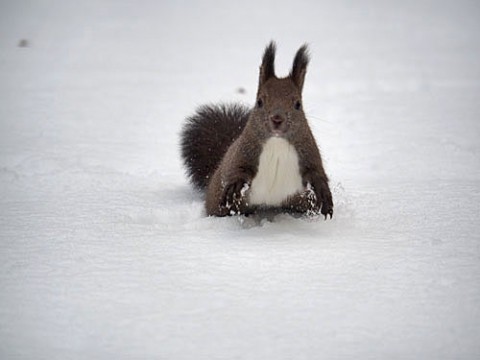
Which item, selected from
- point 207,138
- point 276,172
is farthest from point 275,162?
point 207,138

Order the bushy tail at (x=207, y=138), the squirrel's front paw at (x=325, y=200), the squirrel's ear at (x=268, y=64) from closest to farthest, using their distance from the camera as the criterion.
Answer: the squirrel's front paw at (x=325, y=200)
the squirrel's ear at (x=268, y=64)
the bushy tail at (x=207, y=138)

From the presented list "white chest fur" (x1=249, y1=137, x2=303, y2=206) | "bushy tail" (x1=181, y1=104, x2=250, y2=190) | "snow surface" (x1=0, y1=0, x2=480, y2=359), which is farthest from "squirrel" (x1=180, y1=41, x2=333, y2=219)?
"bushy tail" (x1=181, y1=104, x2=250, y2=190)

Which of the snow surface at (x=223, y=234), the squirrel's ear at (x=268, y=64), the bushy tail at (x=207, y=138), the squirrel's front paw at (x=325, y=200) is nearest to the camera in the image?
the snow surface at (x=223, y=234)

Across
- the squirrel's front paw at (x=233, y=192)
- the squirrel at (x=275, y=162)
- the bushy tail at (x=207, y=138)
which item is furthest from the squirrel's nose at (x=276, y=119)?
the bushy tail at (x=207, y=138)

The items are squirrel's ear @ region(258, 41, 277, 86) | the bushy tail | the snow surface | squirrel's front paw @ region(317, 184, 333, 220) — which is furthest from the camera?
the bushy tail

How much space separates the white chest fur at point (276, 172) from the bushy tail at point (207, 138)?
37.4 inches

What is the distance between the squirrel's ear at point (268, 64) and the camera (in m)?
3.12

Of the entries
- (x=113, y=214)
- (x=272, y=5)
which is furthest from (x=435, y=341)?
(x=272, y=5)

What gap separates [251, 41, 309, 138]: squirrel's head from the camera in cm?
292

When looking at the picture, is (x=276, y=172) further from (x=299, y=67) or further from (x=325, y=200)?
(x=299, y=67)

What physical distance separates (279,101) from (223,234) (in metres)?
0.75

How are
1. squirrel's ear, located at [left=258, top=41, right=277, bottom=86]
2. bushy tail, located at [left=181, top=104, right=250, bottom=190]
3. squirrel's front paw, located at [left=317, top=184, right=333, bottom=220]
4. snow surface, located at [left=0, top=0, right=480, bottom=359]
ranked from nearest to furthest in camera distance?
1. snow surface, located at [left=0, top=0, right=480, bottom=359]
2. squirrel's front paw, located at [left=317, top=184, right=333, bottom=220]
3. squirrel's ear, located at [left=258, top=41, right=277, bottom=86]
4. bushy tail, located at [left=181, top=104, right=250, bottom=190]

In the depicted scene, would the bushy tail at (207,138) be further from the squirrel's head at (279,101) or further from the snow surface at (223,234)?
the squirrel's head at (279,101)

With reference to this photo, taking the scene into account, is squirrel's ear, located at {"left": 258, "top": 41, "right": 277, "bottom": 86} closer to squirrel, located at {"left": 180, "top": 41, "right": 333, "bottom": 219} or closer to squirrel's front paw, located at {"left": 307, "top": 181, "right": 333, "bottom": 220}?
squirrel, located at {"left": 180, "top": 41, "right": 333, "bottom": 219}
